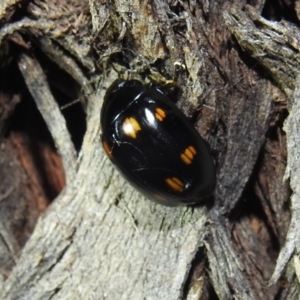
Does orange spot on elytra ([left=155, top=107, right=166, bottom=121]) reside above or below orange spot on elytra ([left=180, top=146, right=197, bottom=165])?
above

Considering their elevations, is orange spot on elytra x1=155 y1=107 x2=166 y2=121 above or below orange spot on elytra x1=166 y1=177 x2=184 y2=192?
above

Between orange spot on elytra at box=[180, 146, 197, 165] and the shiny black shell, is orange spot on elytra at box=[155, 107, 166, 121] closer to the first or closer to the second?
the shiny black shell

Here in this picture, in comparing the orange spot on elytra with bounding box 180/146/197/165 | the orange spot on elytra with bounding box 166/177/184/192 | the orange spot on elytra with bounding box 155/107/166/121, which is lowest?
the orange spot on elytra with bounding box 166/177/184/192

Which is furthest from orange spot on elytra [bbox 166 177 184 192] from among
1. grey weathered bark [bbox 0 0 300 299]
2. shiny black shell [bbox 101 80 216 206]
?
grey weathered bark [bbox 0 0 300 299]

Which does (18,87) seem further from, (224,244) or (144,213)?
(224,244)

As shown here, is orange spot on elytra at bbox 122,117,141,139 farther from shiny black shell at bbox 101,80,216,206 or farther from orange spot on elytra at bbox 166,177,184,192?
orange spot on elytra at bbox 166,177,184,192

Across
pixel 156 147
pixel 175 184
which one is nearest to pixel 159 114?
pixel 156 147

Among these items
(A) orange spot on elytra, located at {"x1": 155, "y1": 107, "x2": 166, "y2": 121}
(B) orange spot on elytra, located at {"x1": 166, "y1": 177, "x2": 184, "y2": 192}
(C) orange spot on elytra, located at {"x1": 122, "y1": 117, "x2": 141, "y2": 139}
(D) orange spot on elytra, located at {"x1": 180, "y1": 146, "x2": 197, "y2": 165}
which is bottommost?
(B) orange spot on elytra, located at {"x1": 166, "y1": 177, "x2": 184, "y2": 192}

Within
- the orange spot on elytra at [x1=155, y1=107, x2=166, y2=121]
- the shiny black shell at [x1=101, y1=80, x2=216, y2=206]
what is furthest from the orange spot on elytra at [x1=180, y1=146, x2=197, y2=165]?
the orange spot on elytra at [x1=155, y1=107, x2=166, y2=121]
